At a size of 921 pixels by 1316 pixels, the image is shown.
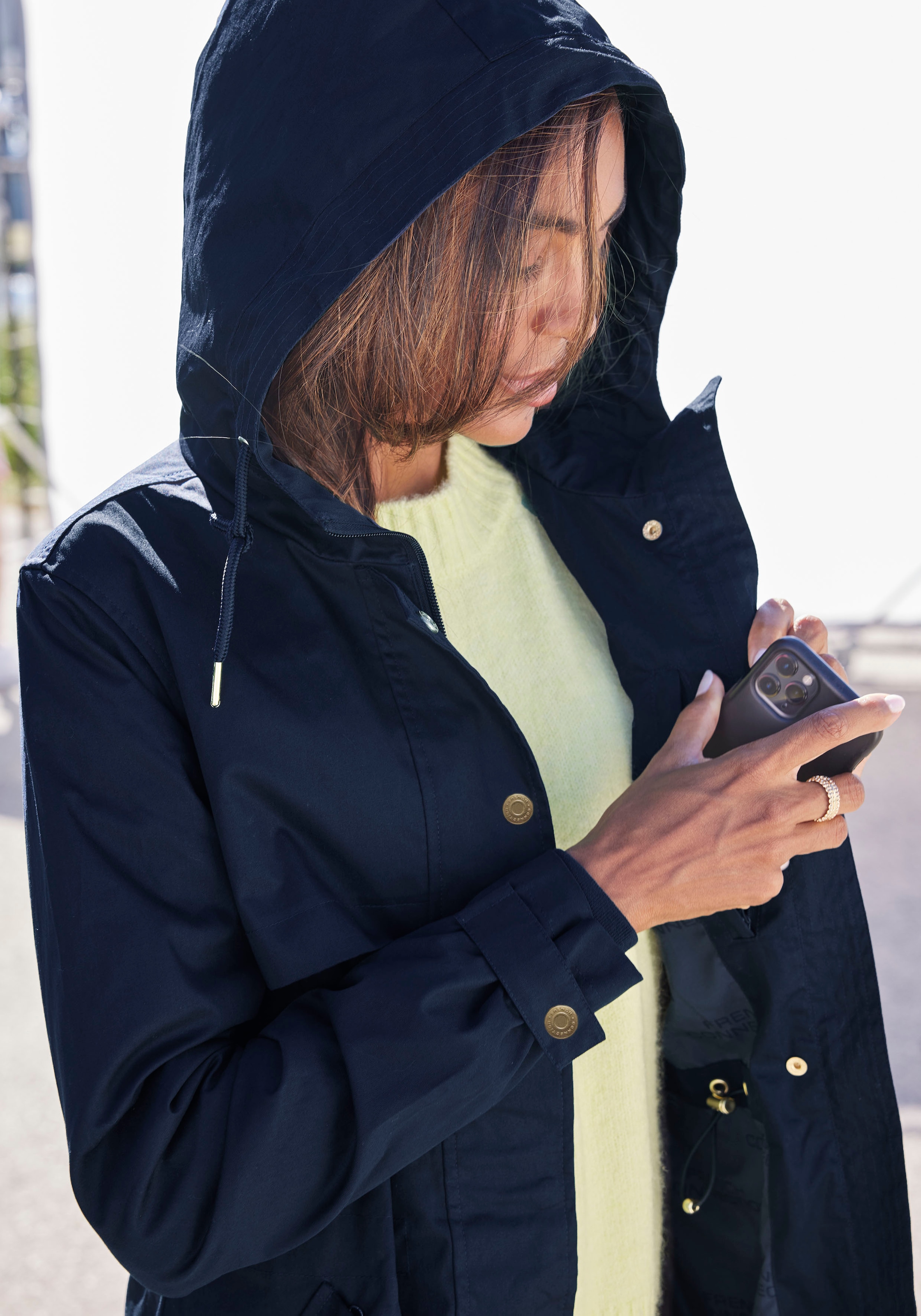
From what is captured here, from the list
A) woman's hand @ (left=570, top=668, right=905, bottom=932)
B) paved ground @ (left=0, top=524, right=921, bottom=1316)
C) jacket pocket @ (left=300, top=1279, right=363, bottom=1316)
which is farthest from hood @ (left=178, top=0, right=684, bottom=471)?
paved ground @ (left=0, top=524, right=921, bottom=1316)

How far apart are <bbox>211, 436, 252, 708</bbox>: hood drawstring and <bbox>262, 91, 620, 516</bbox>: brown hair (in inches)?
3.1

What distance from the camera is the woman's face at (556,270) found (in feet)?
2.98

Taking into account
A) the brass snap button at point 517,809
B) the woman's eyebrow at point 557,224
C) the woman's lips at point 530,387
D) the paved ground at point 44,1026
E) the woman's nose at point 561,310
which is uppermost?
the woman's eyebrow at point 557,224

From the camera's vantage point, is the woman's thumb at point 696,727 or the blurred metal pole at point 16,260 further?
A: the blurred metal pole at point 16,260

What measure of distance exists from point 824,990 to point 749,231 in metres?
2.86

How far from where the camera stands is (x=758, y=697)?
967 mm

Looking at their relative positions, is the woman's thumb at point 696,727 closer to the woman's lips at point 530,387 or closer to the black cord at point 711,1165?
the woman's lips at point 530,387

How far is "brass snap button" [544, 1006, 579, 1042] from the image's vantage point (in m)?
0.80

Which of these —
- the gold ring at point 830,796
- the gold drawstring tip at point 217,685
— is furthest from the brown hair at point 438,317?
the gold ring at point 830,796

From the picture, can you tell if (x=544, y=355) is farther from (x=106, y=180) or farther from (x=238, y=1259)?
(x=106, y=180)

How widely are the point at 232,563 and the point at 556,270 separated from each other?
0.40 metres

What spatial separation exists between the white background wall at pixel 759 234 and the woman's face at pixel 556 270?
2476mm

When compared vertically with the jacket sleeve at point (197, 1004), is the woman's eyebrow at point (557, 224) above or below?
above

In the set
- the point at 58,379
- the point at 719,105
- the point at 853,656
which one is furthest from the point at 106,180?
the point at 853,656
